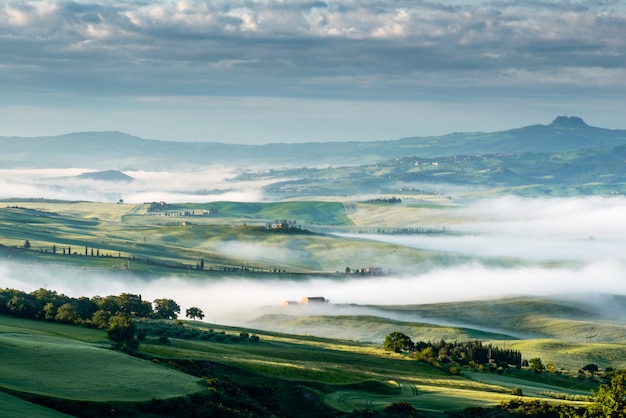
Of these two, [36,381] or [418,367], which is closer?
[36,381]

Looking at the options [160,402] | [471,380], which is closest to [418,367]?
[471,380]

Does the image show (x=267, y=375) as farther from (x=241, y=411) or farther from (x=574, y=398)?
(x=574, y=398)

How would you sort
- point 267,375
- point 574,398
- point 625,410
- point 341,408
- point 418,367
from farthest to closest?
1. point 418,367
2. point 574,398
3. point 267,375
4. point 341,408
5. point 625,410

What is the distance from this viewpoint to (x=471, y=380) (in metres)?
178

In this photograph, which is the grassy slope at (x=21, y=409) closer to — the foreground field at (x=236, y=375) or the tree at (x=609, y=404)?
the foreground field at (x=236, y=375)

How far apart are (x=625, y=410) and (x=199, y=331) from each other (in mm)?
91355

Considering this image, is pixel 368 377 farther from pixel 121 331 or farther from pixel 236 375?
pixel 121 331

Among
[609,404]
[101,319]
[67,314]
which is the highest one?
[67,314]

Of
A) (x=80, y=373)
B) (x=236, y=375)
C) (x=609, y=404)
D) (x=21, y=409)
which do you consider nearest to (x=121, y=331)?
(x=236, y=375)

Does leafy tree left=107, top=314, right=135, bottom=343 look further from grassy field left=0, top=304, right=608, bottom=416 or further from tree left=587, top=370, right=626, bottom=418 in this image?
tree left=587, top=370, right=626, bottom=418

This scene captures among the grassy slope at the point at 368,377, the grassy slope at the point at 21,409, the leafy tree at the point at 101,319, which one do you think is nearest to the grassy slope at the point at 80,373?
the grassy slope at the point at 21,409

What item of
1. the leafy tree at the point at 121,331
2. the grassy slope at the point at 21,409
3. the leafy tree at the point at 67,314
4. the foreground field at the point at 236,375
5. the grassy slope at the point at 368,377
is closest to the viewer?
the grassy slope at the point at 21,409

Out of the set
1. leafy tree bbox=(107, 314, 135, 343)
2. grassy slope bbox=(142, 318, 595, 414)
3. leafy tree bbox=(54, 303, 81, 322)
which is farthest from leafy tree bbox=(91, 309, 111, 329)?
grassy slope bbox=(142, 318, 595, 414)

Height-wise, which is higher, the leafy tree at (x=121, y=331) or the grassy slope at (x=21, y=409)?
the leafy tree at (x=121, y=331)
